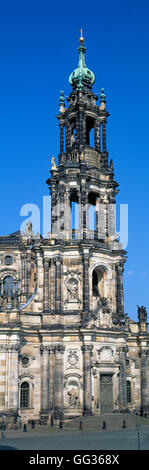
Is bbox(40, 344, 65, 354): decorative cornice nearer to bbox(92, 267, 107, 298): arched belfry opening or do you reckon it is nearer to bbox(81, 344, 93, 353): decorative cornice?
bbox(81, 344, 93, 353): decorative cornice

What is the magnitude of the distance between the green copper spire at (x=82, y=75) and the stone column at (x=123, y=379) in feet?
84.1

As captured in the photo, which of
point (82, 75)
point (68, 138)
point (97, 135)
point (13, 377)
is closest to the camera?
point (13, 377)

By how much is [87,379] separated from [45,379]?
338 centimetres

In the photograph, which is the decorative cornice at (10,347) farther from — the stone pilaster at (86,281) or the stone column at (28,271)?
the stone column at (28,271)

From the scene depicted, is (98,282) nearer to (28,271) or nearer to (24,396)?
(28,271)

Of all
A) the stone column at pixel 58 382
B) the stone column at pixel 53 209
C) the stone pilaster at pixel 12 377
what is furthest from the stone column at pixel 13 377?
the stone column at pixel 53 209

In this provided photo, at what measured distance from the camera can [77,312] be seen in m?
44.0

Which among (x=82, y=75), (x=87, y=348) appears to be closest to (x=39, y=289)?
(x=87, y=348)

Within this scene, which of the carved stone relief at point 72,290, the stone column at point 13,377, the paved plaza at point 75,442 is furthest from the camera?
the carved stone relief at point 72,290

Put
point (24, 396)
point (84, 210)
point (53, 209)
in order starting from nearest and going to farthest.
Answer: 1. point (24, 396)
2. point (84, 210)
3. point (53, 209)

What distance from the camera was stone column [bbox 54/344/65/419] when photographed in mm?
41500

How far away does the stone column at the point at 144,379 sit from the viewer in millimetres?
47969

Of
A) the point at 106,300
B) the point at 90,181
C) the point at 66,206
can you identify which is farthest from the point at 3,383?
the point at 90,181

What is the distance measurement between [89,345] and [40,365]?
437cm
